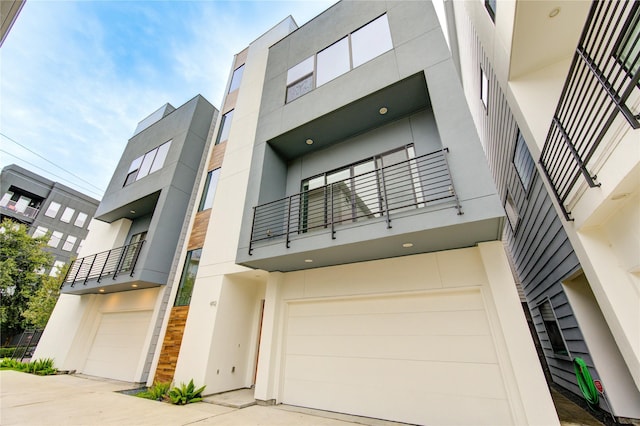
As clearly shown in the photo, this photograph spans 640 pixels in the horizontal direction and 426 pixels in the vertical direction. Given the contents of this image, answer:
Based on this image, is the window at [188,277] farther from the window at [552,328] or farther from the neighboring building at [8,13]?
the window at [552,328]

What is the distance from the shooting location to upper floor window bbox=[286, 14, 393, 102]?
18.3 ft

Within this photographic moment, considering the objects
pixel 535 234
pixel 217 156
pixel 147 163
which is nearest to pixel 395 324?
pixel 535 234

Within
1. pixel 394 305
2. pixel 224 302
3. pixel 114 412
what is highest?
pixel 224 302

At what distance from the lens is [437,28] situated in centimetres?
475

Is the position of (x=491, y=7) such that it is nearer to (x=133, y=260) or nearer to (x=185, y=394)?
(x=185, y=394)

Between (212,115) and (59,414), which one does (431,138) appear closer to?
(59,414)

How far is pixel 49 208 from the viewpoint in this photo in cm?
1928

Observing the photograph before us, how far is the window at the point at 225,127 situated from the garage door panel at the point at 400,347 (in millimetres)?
7025

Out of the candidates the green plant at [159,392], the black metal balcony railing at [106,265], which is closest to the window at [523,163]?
the green plant at [159,392]

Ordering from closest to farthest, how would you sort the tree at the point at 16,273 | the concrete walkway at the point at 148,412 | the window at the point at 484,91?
the concrete walkway at the point at 148,412
the window at the point at 484,91
the tree at the point at 16,273

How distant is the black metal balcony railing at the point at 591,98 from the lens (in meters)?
2.39

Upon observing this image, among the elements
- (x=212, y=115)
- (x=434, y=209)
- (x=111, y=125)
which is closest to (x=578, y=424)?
(x=434, y=209)

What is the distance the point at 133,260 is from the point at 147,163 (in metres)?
4.59

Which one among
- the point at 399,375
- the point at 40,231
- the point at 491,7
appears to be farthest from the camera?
the point at 40,231
